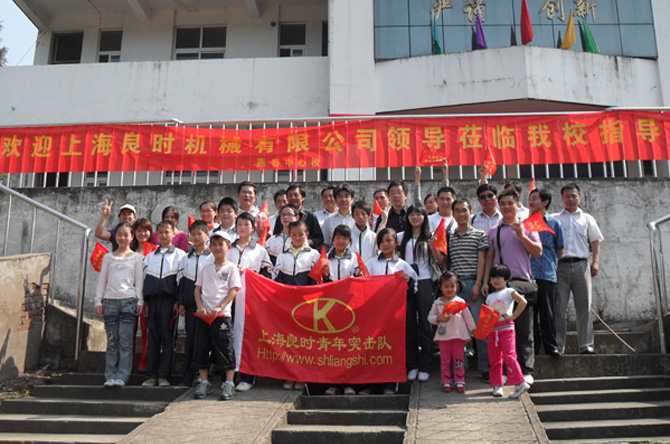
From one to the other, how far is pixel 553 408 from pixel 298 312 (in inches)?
90.8

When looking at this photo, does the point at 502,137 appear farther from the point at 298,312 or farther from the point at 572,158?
the point at 298,312

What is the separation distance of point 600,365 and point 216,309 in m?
3.56

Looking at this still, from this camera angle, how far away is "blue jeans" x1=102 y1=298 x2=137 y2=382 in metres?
5.33

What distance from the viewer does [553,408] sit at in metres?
4.48

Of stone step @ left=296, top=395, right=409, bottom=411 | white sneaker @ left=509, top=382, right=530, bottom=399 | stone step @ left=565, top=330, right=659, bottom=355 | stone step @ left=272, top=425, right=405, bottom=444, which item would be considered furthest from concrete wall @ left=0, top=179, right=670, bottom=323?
stone step @ left=272, top=425, right=405, bottom=444

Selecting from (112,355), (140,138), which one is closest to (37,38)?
(140,138)

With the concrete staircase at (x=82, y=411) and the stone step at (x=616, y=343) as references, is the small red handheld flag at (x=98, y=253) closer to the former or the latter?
the concrete staircase at (x=82, y=411)

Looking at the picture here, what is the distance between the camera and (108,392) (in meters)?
5.20

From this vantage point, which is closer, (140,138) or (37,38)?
(140,138)

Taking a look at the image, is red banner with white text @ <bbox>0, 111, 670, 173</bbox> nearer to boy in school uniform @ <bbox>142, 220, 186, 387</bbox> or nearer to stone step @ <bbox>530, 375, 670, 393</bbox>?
boy in school uniform @ <bbox>142, 220, 186, 387</bbox>

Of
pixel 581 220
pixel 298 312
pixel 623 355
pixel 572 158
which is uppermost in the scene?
pixel 572 158

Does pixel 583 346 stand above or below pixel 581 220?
below

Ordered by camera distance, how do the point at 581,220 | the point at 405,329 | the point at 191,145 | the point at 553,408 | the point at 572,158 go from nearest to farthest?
1. the point at 553,408
2. the point at 405,329
3. the point at 581,220
4. the point at 572,158
5. the point at 191,145

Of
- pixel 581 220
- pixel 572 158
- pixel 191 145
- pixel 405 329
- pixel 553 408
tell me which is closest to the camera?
pixel 553 408
